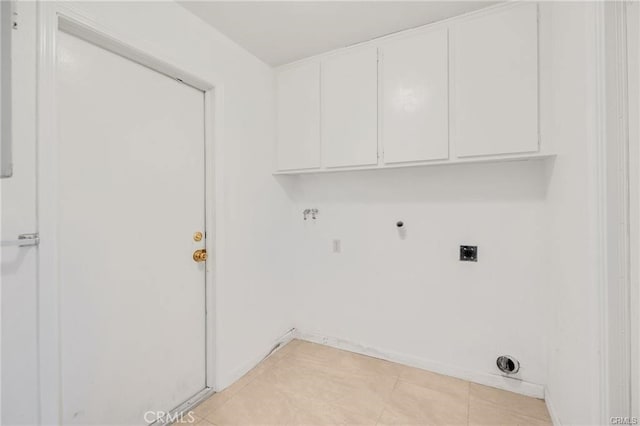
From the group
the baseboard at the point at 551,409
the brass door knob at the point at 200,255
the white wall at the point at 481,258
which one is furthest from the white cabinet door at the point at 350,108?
the baseboard at the point at 551,409

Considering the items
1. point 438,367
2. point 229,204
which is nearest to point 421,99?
point 229,204

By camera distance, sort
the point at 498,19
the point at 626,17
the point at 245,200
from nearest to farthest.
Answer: the point at 626,17, the point at 498,19, the point at 245,200

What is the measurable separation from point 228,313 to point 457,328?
1.70 meters

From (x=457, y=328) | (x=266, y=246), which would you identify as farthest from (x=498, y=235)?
(x=266, y=246)

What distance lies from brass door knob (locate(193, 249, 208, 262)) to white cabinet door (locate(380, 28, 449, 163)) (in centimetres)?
143

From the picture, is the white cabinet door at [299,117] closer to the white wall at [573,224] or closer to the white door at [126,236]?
the white door at [126,236]

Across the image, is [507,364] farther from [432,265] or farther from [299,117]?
[299,117]

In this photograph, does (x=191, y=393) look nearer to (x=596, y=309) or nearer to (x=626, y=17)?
(x=596, y=309)

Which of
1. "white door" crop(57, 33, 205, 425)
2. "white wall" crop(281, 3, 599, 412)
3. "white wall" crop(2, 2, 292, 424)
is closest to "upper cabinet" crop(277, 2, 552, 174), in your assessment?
"white wall" crop(281, 3, 599, 412)

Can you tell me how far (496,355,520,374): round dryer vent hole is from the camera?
70.9 inches

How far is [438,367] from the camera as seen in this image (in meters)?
2.03

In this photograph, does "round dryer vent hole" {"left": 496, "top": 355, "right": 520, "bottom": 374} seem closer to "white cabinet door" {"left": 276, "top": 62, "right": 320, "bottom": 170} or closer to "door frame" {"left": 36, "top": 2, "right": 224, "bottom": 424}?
"white cabinet door" {"left": 276, "top": 62, "right": 320, "bottom": 170}

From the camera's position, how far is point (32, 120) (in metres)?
1.05

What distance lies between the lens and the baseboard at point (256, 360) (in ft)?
6.16
